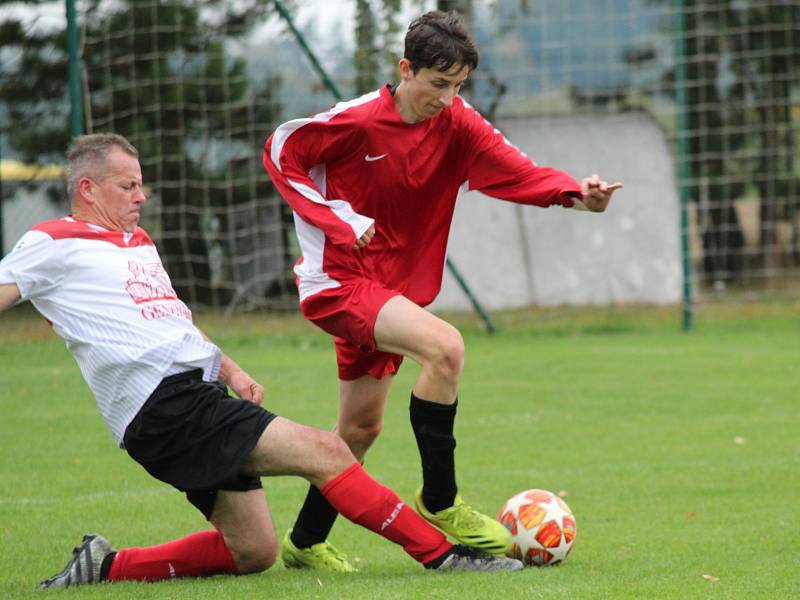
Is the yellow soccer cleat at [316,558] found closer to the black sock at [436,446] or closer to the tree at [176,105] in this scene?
the black sock at [436,446]

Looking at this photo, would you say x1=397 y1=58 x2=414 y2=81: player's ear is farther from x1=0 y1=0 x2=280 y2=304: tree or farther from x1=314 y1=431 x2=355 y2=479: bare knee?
x1=0 y1=0 x2=280 y2=304: tree

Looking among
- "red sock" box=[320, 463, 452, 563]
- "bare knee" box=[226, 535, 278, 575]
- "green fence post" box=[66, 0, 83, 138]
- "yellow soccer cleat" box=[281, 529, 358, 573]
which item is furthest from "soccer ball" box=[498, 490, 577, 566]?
"green fence post" box=[66, 0, 83, 138]

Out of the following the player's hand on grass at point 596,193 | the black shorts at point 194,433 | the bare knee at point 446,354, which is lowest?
the black shorts at point 194,433

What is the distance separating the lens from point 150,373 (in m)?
4.73

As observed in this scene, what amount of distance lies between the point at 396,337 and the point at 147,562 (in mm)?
1321

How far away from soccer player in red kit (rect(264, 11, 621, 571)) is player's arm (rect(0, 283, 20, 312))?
122 cm

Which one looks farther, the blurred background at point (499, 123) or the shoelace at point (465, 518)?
the blurred background at point (499, 123)

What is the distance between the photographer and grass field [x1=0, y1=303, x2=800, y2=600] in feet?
15.9

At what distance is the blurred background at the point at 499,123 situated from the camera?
14.4m

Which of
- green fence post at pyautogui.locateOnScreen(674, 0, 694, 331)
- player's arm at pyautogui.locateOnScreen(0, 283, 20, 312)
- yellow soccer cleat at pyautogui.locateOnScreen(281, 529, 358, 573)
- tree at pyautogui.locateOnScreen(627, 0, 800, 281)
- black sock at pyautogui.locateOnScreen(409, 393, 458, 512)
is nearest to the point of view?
player's arm at pyautogui.locateOnScreen(0, 283, 20, 312)

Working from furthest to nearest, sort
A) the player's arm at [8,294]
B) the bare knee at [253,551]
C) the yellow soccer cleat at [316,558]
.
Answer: the yellow soccer cleat at [316,558], the bare knee at [253,551], the player's arm at [8,294]

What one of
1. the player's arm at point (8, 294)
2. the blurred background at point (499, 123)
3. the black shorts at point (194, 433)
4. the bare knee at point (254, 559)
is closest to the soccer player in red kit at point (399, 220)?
the bare knee at point (254, 559)

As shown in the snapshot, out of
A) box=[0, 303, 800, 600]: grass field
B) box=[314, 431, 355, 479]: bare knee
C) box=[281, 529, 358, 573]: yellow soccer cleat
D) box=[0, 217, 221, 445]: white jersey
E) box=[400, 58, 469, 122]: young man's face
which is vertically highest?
box=[400, 58, 469, 122]: young man's face

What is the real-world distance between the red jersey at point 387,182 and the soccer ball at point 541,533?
99 centimetres
